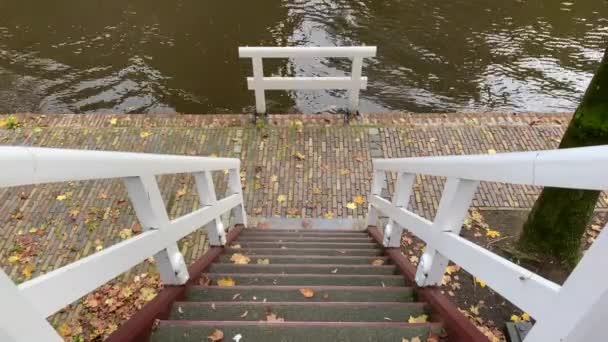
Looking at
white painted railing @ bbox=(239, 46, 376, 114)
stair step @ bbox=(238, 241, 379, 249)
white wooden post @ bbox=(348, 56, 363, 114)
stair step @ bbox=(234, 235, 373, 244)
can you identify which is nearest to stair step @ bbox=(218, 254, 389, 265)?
stair step @ bbox=(238, 241, 379, 249)

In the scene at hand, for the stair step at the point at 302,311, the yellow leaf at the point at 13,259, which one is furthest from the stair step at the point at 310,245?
the yellow leaf at the point at 13,259

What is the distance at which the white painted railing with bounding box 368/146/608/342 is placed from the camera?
3.85 feet

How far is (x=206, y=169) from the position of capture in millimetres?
3641

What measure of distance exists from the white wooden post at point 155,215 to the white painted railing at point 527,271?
1.56m

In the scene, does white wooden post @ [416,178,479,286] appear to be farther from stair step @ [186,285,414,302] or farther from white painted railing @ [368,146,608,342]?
stair step @ [186,285,414,302]

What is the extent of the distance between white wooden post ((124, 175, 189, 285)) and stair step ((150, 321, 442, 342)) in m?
0.47

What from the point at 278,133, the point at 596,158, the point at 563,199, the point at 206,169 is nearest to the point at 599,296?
the point at 596,158

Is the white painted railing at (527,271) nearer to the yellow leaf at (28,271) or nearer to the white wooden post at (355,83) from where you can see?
the yellow leaf at (28,271)

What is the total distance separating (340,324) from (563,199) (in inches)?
118

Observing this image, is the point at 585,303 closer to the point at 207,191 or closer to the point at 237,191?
the point at 207,191

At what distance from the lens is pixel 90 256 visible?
1866 mm

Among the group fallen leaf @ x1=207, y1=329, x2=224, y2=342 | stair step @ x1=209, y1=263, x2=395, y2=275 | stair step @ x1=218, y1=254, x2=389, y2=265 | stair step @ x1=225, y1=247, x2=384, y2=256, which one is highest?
fallen leaf @ x1=207, y1=329, x2=224, y2=342

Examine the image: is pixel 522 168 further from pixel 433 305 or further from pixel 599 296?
pixel 433 305

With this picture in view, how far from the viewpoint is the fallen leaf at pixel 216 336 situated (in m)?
2.41
